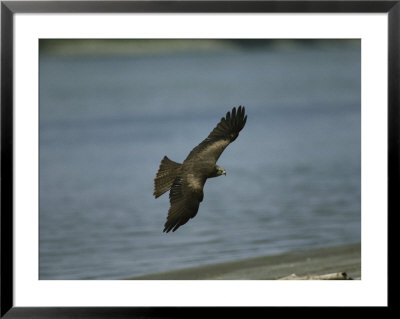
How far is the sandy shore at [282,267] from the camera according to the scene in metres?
3.36

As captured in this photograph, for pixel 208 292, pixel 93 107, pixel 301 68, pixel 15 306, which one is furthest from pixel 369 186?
pixel 15 306

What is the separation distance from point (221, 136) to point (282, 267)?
807 millimetres

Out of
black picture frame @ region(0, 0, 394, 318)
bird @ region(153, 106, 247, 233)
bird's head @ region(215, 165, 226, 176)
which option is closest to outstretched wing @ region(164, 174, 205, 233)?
bird @ region(153, 106, 247, 233)

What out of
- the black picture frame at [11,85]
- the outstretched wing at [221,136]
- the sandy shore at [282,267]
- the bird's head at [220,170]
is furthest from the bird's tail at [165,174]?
the black picture frame at [11,85]

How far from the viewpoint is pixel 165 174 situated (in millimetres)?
3391

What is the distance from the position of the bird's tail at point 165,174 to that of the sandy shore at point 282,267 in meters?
0.47

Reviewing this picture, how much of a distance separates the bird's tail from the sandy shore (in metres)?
0.47

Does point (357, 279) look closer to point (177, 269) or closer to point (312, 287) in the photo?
point (312, 287)

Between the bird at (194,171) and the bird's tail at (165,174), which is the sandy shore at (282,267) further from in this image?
the bird's tail at (165,174)

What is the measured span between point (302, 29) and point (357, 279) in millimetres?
1413

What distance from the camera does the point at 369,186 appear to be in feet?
11.1

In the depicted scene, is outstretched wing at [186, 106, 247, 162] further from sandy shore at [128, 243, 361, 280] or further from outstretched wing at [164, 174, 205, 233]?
sandy shore at [128, 243, 361, 280]

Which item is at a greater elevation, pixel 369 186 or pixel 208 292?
pixel 369 186

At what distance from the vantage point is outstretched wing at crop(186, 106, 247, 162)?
3.38m
